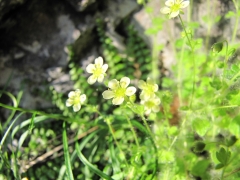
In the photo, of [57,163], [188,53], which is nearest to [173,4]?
[188,53]

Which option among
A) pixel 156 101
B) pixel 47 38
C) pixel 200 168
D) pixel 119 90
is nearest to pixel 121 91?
pixel 119 90

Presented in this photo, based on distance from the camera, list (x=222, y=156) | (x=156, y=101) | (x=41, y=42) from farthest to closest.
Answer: (x=41, y=42) < (x=156, y=101) < (x=222, y=156)

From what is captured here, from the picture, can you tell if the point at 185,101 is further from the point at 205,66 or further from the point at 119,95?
the point at 119,95

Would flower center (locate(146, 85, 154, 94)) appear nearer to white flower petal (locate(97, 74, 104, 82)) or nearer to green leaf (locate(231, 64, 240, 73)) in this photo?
white flower petal (locate(97, 74, 104, 82))

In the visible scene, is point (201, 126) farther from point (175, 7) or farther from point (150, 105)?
point (175, 7)

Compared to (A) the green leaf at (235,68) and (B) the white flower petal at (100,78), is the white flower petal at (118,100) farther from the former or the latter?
(A) the green leaf at (235,68)

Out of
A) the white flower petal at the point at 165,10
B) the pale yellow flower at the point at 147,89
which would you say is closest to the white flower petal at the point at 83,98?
the pale yellow flower at the point at 147,89

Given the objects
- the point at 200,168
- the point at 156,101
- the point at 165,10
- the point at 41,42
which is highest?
the point at 165,10

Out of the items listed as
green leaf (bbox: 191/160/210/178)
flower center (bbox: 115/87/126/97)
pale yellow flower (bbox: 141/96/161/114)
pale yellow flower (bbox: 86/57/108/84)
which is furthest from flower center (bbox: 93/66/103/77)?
green leaf (bbox: 191/160/210/178)
